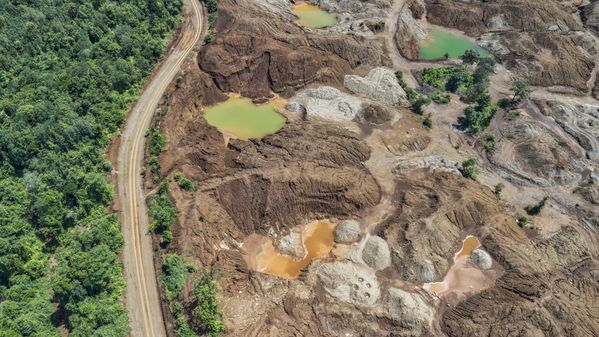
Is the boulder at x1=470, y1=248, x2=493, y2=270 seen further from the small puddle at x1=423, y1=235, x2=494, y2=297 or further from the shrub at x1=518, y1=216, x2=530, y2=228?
the shrub at x1=518, y1=216, x2=530, y2=228

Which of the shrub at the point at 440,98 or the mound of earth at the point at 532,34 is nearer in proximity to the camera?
the shrub at the point at 440,98

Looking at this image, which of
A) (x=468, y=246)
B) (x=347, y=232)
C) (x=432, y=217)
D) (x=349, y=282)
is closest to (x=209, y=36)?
(x=347, y=232)

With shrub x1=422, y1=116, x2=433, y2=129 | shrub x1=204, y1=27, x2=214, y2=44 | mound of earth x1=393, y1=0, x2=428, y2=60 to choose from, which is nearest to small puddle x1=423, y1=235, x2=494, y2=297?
shrub x1=422, y1=116, x2=433, y2=129

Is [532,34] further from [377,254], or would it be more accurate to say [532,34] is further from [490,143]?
[377,254]

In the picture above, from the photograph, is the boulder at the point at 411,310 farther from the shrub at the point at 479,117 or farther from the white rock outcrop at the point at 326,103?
the shrub at the point at 479,117

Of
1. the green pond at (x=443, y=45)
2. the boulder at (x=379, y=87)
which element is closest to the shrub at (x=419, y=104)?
the boulder at (x=379, y=87)
